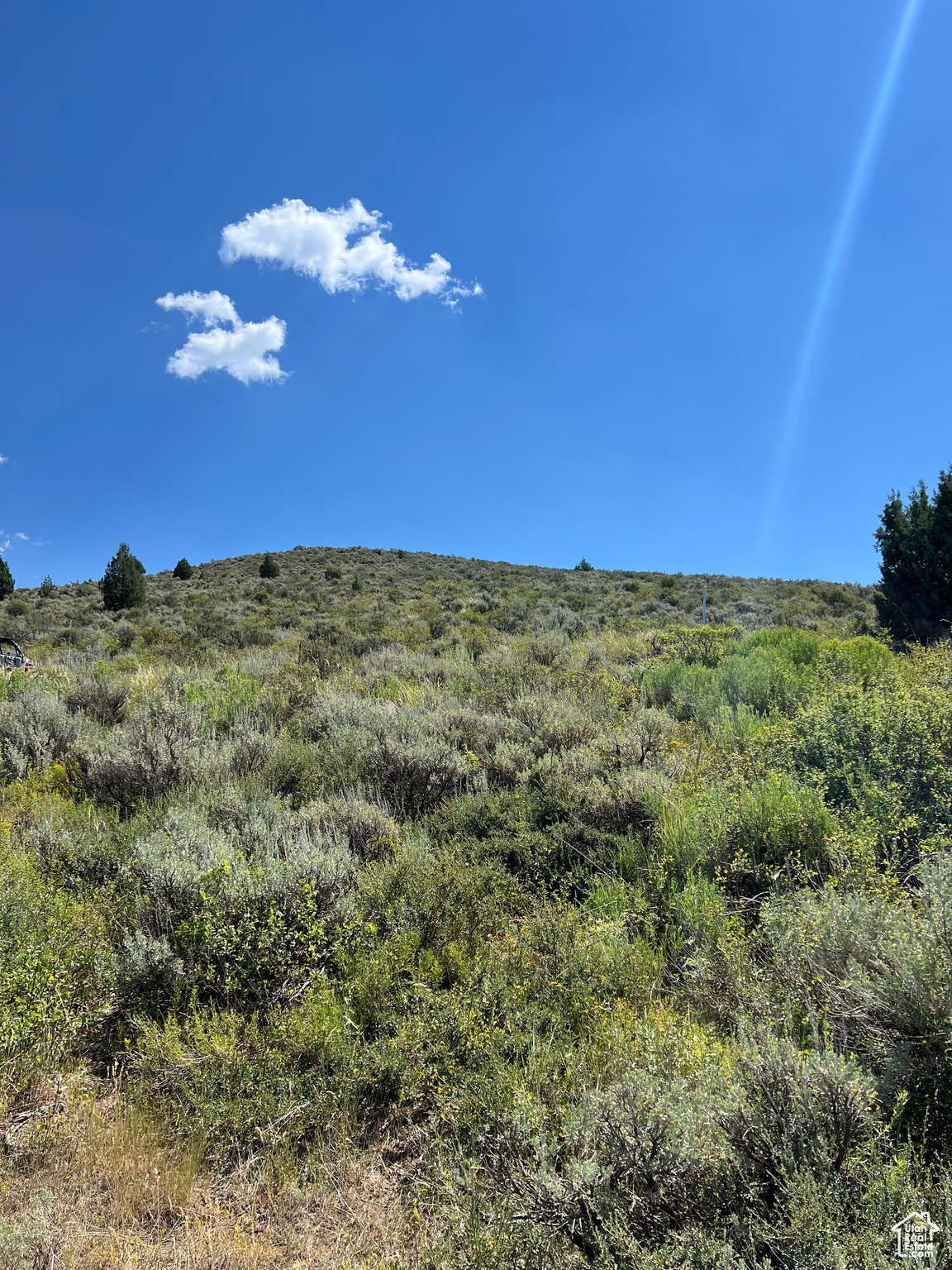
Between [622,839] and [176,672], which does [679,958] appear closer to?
[622,839]

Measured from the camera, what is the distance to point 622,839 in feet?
13.5

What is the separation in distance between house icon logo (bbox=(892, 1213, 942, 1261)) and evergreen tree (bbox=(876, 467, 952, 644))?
15.2 meters

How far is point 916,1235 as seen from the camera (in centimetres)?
146

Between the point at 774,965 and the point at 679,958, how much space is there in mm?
616

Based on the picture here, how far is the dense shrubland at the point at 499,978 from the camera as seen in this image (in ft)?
5.88

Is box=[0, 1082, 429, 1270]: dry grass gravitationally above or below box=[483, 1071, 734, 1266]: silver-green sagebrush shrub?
below

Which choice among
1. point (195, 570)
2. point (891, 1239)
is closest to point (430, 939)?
point (891, 1239)

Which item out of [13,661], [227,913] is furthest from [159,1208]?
[13,661]

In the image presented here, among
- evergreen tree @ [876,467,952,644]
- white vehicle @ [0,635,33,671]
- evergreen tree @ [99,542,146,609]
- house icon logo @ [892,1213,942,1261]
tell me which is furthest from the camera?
evergreen tree @ [99,542,146,609]

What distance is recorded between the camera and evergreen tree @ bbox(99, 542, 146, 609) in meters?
23.3

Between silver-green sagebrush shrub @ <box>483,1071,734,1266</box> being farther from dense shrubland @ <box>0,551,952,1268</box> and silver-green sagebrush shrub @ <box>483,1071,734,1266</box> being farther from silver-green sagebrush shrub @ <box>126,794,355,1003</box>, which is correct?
silver-green sagebrush shrub @ <box>126,794,355,1003</box>

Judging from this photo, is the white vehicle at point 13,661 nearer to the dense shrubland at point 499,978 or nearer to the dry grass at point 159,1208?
the dense shrubland at point 499,978

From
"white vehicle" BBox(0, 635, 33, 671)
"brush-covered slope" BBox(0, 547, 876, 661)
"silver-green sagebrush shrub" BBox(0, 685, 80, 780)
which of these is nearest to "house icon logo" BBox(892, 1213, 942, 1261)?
"silver-green sagebrush shrub" BBox(0, 685, 80, 780)

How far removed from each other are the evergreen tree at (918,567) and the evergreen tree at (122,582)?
25.7 m
